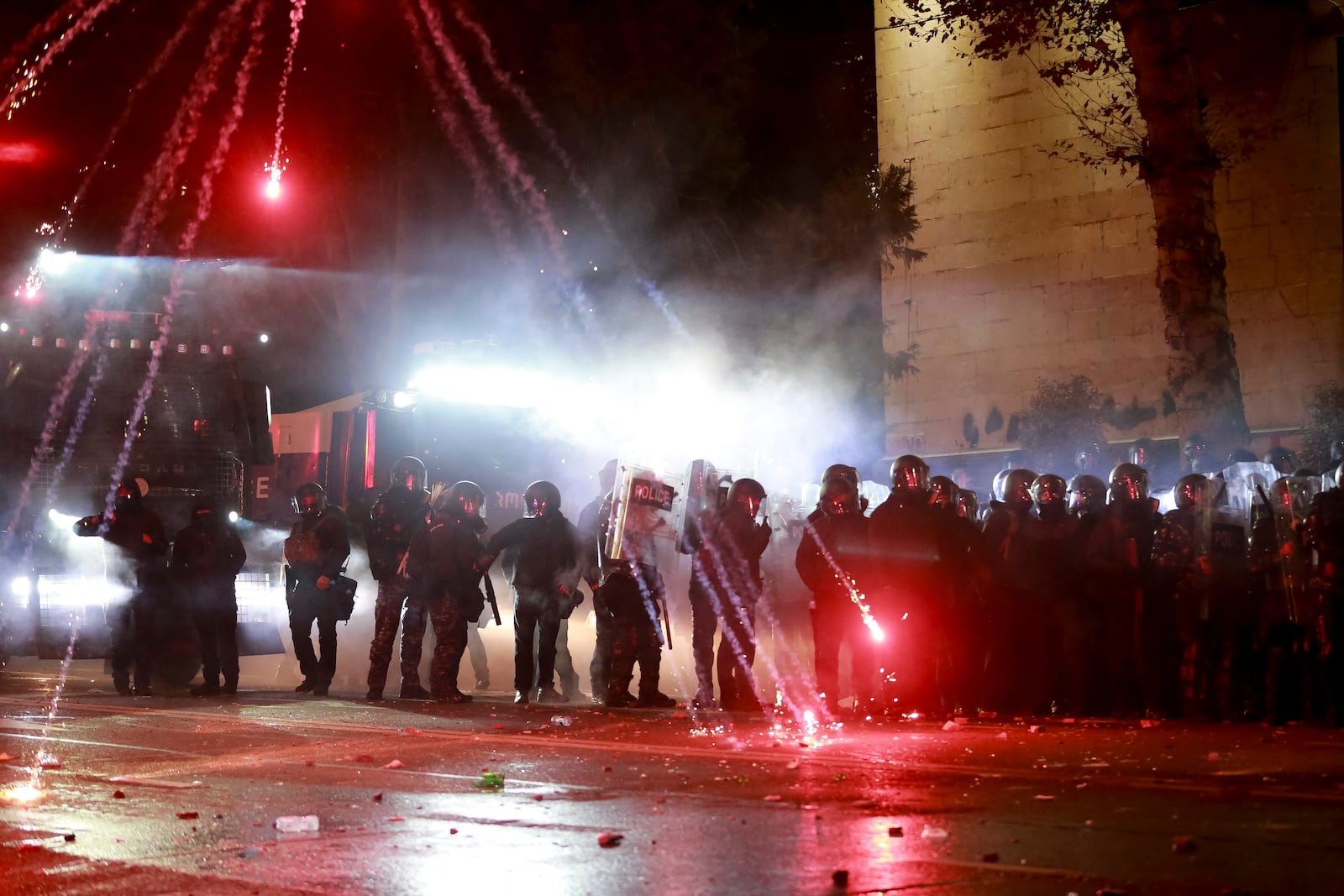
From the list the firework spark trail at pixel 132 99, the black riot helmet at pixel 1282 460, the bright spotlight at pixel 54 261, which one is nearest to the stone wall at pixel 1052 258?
the black riot helmet at pixel 1282 460

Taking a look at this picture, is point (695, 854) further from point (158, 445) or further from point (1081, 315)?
point (1081, 315)

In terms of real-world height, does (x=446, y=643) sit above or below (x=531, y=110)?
below

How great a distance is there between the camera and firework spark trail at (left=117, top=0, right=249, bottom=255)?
19344 mm

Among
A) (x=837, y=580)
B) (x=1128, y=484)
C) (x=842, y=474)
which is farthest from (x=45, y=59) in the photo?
(x=1128, y=484)

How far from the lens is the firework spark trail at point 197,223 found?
47.9 ft

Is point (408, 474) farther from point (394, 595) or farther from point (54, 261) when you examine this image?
point (54, 261)

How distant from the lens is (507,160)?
1980 cm

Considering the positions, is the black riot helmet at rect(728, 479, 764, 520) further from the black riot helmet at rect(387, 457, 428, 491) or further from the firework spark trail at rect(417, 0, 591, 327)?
the firework spark trail at rect(417, 0, 591, 327)

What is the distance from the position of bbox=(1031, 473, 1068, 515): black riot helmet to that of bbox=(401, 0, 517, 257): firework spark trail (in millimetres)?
10816

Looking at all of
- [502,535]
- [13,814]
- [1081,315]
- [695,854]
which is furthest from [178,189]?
[695,854]

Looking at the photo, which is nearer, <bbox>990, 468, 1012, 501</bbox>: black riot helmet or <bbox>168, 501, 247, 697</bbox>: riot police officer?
<bbox>990, 468, 1012, 501</bbox>: black riot helmet

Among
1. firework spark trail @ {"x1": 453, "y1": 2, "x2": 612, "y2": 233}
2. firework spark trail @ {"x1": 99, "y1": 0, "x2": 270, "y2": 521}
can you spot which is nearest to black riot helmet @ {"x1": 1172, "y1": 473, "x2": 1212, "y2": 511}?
firework spark trail @ {"x1": 99, "y1": 0, "x2": 270, "y2": 521}

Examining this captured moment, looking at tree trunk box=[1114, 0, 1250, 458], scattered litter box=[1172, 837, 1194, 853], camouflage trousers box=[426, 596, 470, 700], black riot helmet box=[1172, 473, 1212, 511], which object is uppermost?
tree trunk box=[1114, 0, 1250, 458]

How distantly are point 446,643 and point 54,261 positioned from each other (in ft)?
26.2
